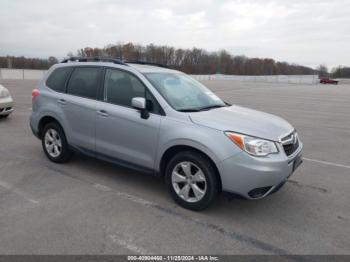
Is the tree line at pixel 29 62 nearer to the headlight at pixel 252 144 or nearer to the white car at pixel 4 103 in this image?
the white car at pixel 4 103

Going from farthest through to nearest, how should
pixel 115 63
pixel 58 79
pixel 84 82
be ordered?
pixel 58 79
pixel 84 82
pixel 115 63

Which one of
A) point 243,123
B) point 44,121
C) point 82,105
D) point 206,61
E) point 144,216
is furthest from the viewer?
point 206,61

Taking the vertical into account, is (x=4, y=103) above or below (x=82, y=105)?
below

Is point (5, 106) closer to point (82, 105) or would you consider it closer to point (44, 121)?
point (44, 121)

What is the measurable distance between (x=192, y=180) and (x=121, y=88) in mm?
1688

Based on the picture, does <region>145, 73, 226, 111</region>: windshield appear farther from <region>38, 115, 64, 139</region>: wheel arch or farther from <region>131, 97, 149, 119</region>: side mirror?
<region>38, 115, 64, 139</region>: wheel arch

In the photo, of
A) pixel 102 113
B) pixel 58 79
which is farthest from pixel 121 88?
pixel 58 79

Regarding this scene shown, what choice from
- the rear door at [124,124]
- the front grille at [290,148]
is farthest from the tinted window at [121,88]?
the front grille at [290,148]

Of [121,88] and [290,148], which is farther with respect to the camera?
[121,88]

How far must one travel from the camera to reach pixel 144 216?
3656 mm

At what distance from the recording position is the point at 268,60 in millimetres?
133250

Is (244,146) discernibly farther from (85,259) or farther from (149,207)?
(85,259)

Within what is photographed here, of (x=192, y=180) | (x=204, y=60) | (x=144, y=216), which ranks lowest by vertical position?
(x=144, y=216)

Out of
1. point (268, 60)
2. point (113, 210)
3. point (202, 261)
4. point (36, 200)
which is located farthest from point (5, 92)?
point (268, 60)
